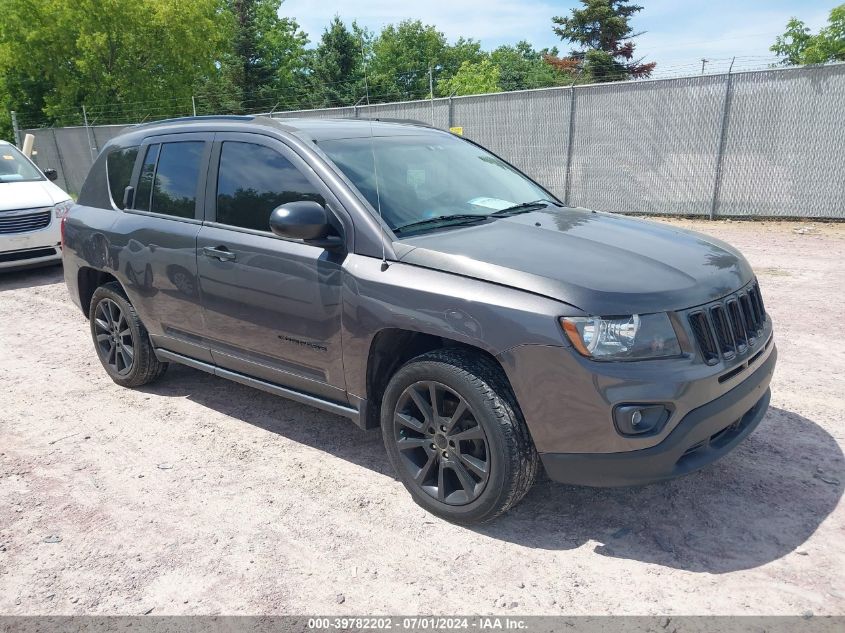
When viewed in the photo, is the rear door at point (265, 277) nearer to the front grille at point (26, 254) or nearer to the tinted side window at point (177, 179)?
the tinted side window at point (177, 179)

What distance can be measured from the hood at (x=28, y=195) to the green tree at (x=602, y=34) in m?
42.9

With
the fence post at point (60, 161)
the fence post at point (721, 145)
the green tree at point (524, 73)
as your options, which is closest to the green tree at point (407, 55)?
the green tree at point (524, 73)

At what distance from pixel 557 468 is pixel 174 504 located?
199 cm

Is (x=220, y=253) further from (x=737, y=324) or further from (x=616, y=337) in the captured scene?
(x=737, y=324)

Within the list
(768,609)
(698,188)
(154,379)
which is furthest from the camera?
(698,188)

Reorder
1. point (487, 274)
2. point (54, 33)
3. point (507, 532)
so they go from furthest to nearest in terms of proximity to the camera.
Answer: point (54, 33) < point (507, 532) < point (487, 274)

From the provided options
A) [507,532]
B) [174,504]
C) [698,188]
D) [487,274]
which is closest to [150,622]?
[174,504]

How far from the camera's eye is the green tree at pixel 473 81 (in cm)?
4756

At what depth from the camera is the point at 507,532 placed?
315 centimetres

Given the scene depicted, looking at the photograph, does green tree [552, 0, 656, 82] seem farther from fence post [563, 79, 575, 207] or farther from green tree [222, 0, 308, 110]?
fence post [563, 79, 575, 207]

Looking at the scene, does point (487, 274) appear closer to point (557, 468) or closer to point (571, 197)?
point (557, 468)

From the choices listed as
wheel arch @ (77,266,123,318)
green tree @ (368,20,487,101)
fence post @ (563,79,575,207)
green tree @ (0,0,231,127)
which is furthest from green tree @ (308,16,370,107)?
wheel arch @ (77,266,123,318)

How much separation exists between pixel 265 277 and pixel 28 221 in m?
6.97

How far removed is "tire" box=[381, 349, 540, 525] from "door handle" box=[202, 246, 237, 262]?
131cm
